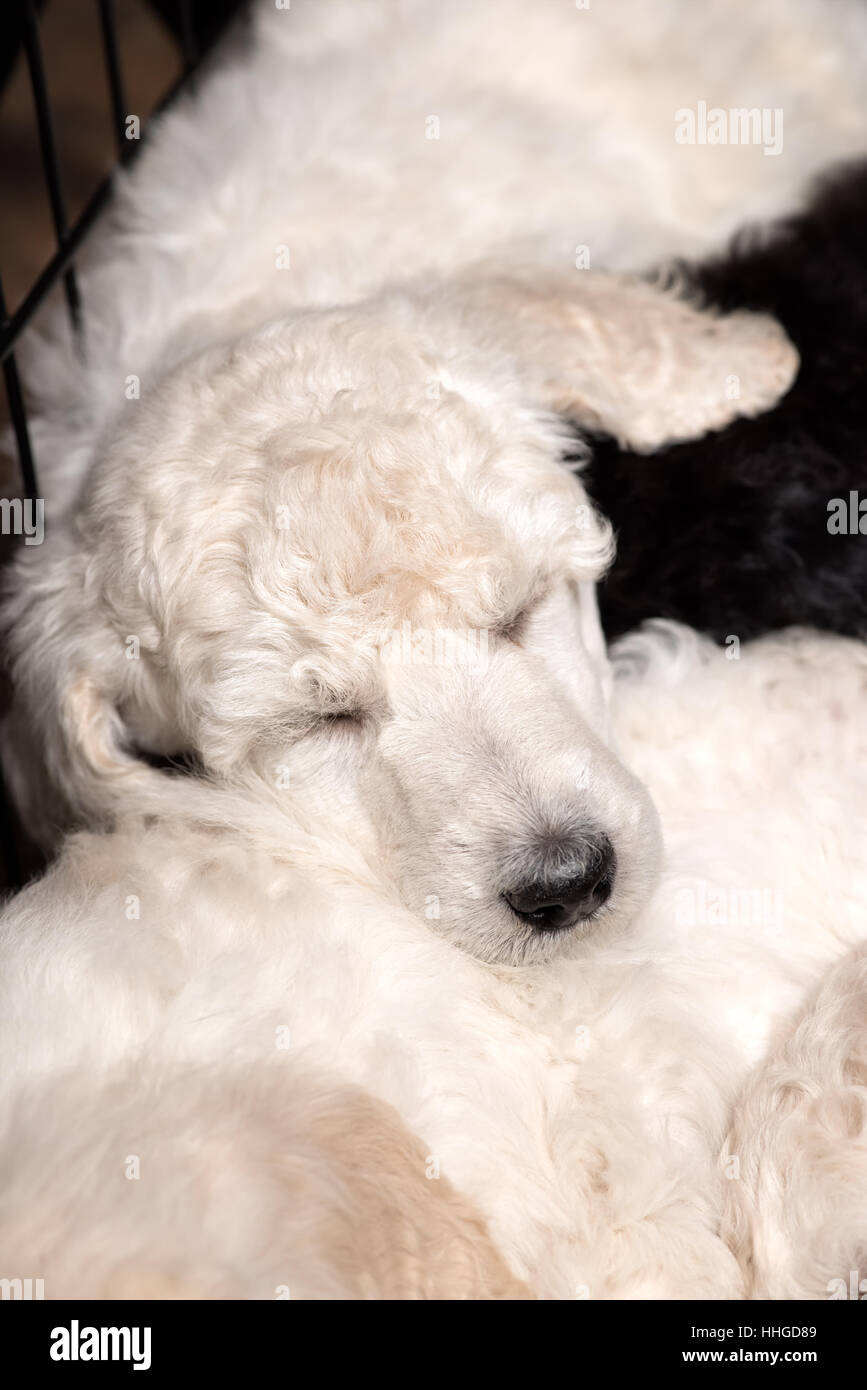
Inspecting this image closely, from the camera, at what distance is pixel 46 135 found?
79.9 inches

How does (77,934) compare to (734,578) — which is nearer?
(77,934)

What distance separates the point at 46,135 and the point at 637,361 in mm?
984

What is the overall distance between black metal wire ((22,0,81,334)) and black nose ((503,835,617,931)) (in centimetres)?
128

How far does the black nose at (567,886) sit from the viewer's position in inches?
56.6

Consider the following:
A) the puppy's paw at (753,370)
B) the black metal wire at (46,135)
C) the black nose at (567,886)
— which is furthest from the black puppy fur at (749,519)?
the black metal wire at (46,135)

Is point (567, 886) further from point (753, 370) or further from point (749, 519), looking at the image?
point (753, 370)

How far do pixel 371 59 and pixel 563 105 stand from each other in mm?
362

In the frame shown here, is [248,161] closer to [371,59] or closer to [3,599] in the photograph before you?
[371,59]

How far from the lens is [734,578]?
1.80 m

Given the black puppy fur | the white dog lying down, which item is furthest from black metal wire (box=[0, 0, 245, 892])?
the black puppy fur

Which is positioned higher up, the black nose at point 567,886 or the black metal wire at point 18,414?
the black metal wire at point 18,414

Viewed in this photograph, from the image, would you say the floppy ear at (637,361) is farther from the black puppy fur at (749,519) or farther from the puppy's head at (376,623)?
the puppy's head at (376,623)

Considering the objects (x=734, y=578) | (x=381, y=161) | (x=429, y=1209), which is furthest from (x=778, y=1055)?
(x=381, y=161)

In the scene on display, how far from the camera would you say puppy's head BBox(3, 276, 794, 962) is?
4.82 ft
